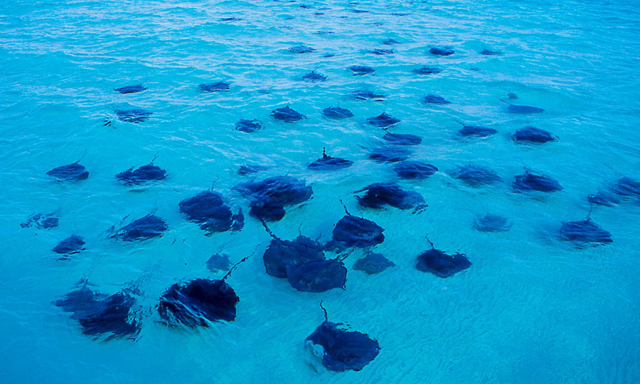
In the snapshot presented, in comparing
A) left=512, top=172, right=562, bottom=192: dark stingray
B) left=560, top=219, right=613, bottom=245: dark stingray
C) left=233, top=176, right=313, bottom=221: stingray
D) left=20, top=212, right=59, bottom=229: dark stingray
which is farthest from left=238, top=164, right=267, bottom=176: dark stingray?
left=560, top=219, right=613, bottom=245: dark stingray

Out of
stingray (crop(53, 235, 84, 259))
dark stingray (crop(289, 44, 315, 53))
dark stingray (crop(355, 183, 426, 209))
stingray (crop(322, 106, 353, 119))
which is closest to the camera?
stingray (crop(53, 235, 84, 259))

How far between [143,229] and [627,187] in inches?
354

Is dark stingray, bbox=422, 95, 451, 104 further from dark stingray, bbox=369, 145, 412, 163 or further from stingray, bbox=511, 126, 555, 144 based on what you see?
dark stingray, bbox=369, 145, 412, 163

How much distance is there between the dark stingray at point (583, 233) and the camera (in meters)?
6.93

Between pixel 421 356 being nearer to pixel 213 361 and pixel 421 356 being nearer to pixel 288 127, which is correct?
pixel 213 361

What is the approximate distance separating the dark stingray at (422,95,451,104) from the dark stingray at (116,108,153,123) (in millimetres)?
7219

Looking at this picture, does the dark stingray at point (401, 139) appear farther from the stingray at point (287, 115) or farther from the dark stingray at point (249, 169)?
the dark stingray at point (249, 169)

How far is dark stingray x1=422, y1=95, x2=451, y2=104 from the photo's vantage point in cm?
1140

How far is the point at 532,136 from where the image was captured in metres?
9.76

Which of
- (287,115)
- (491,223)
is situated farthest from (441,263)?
(287,115)

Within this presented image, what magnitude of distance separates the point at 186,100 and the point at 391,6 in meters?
14.6

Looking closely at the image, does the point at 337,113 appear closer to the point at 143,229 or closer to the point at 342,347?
the point at 143,229

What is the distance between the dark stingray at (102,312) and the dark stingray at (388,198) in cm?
415

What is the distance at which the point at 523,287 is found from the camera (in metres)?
6.18
